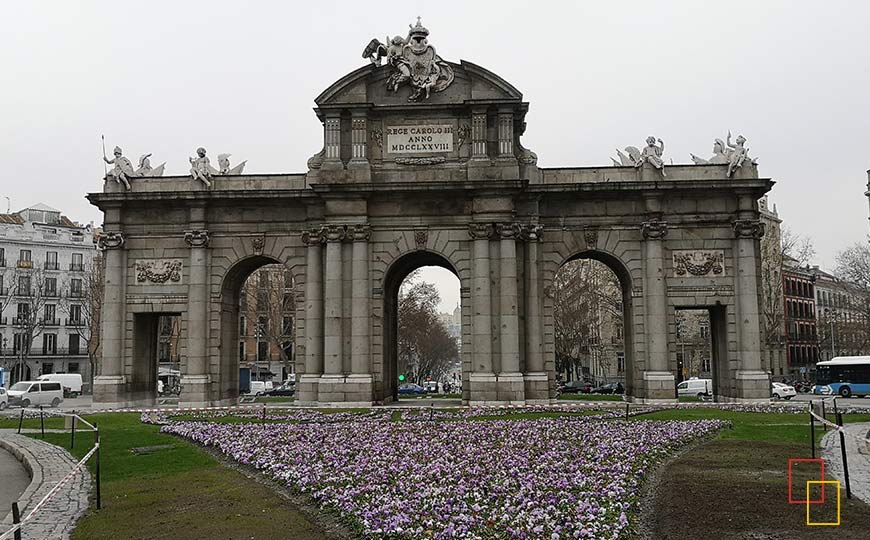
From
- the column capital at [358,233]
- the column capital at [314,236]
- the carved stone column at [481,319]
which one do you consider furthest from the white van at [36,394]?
the carved stone column at [481,319]

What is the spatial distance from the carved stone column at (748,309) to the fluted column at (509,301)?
10688 millimetres

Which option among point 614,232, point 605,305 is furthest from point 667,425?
point 605,305

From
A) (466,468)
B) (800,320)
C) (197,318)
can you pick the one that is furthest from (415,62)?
(800,320)

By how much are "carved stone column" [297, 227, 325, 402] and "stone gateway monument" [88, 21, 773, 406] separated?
0.06 meters

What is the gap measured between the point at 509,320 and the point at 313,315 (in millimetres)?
9470

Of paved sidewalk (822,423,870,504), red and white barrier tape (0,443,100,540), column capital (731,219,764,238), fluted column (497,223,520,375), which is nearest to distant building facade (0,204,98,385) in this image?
fluted column (497,223,520,375)

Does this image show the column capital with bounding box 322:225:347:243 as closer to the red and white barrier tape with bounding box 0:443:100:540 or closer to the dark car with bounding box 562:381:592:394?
the red and white barrier tape with bounding box 0:443:100:540

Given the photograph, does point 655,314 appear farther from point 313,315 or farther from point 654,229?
→ point 313,315

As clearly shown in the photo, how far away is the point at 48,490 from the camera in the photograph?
53.8 feet

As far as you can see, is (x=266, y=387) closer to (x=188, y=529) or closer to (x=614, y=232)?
(x=614, y=232)

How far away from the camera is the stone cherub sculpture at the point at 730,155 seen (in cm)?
4028

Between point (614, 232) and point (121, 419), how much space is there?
23814 mm

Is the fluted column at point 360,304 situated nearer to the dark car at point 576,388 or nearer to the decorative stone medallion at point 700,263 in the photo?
the decorative stone medallion at point 700,263

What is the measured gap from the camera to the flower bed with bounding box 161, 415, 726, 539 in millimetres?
12383
